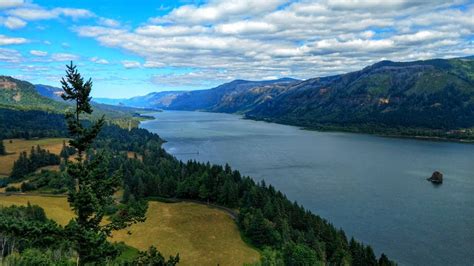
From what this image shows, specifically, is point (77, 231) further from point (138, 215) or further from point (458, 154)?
point (458, 154)

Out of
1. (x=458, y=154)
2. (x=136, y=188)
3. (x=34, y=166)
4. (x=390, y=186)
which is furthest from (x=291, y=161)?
(x=34, y=166)

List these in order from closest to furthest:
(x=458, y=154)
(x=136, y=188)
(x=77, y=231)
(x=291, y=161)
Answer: (x=77, y=231) < (x=136, y=188) < (x=291, y=161) < (x=458, y=154)

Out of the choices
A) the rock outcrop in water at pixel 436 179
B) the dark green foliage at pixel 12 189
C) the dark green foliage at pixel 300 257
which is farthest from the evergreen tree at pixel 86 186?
the rock outcrop in water at pixel 436 179

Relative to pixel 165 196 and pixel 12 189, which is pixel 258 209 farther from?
pixel 12 189

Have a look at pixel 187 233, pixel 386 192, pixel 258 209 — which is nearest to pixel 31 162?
pixel 187 233

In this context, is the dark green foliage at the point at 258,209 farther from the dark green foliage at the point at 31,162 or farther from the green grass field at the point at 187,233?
the dark green foliage at the point at 31,162

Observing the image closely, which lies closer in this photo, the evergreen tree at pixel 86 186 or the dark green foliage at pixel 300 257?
the evergreen tree at pixel 86 186
